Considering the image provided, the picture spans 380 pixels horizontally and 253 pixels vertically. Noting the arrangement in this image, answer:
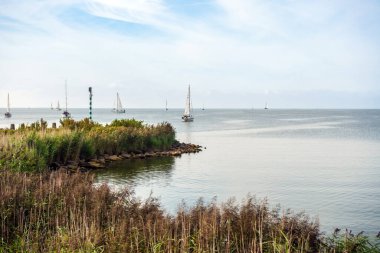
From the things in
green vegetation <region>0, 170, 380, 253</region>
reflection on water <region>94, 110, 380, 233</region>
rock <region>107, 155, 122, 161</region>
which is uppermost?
green vegetation <region>0, 170, 380, 253</region>

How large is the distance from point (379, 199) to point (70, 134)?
67.6 ft

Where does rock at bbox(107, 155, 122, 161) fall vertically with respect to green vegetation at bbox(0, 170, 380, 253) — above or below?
below

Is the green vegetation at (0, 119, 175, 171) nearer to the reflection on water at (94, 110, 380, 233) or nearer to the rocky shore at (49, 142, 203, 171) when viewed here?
the rocky shore at (49, 142, 203, 171)

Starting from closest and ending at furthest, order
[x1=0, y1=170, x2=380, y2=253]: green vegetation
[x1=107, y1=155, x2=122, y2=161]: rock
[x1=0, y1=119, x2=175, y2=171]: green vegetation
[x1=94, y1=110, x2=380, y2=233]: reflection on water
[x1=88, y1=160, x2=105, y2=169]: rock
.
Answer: [x1=0, y1=170, x2=380, y2=253]: green vegetation < [x1=94, y1=110, x2=380, y2=233]: reflection on water < [x1=0, y1=119, x2=175, y2=171]: green vegetation < [x1=88, y1=160, x2=105, y2=169]: rock < [x1=107, y1=155, x2=122, y2=161]: rock

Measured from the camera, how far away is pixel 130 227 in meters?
10.3

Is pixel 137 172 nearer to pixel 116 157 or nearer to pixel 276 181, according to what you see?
pixel 116 157

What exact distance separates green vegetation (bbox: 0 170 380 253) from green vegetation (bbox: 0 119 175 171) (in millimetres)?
6780

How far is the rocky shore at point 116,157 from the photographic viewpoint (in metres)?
29.1

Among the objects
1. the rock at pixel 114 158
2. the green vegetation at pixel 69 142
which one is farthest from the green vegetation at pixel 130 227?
the rock at pixel 114 158

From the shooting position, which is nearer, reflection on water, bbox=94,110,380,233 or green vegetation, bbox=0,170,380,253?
green vegetation, bbox=0,170,380,253

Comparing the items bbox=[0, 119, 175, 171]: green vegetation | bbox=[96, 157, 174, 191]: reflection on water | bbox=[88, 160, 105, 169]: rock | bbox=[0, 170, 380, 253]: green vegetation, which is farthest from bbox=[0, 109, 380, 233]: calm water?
bbox=[0, 170, 380, 253]: green vegetation

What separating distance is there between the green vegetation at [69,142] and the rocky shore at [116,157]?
0.46 meters

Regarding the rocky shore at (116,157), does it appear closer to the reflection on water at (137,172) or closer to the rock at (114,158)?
the rock at (114,158)

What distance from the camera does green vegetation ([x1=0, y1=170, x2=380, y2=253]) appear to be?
30.6 feet
